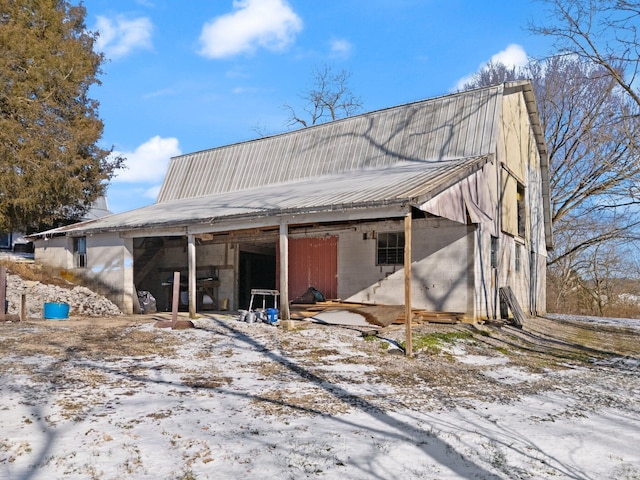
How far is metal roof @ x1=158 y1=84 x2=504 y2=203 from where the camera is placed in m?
14.7

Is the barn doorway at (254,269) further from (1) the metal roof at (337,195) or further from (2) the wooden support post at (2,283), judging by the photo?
(2) the wooden support post at (2,283)

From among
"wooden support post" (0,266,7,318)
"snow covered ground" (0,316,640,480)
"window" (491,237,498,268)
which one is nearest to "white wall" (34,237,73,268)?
"wooden support post" (0,266,7,318)

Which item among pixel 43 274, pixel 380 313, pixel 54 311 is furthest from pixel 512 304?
pixel 43 274

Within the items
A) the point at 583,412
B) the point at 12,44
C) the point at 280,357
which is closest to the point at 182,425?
the point at 280,357

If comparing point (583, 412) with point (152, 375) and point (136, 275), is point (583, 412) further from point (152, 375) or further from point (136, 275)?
point (136, 275)

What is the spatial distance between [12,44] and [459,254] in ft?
65.6

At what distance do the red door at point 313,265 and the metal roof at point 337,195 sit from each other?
1.71 m

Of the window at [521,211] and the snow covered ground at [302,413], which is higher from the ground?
the window at [521,211]

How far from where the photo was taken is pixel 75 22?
85.6 ft

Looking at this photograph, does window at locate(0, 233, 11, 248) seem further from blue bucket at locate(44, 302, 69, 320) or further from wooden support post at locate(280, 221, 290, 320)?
wooden support post at locate(280, 221, 290, 320)

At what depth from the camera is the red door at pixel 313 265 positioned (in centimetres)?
1484

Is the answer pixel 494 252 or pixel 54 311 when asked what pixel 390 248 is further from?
pixel 54 311

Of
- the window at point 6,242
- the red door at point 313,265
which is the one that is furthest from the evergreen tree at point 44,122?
the red door at point 313,265

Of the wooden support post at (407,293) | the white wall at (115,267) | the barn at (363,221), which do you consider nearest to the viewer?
the wooden support post at (407,293)
